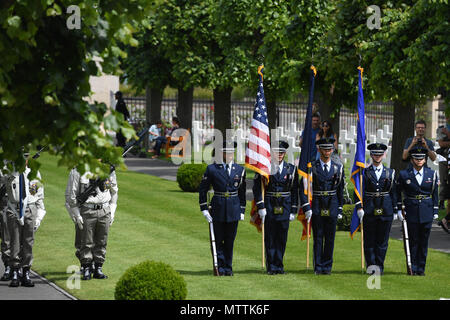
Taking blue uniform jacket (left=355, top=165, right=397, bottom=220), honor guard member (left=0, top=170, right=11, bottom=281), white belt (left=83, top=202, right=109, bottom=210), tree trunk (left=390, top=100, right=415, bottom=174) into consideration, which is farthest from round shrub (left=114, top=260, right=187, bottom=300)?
tree trunk (left=390, top=100, right=415, bottom=174)

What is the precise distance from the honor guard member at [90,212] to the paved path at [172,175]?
6.06m

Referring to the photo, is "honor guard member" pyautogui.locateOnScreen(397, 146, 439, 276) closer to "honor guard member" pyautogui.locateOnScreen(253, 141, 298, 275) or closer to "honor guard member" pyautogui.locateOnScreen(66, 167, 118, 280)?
"honor guard member" pyautogui.locateOnScreen(253, 141, 298, 275)

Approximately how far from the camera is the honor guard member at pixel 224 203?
13.2 m

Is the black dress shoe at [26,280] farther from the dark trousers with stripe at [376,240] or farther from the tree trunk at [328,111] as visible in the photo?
the tree trunk at [328,111]

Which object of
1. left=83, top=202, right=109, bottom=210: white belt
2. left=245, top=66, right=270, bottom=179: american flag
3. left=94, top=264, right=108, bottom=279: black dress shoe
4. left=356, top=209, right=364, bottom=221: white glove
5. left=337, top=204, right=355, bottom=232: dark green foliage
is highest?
left=245, top=66, right=270, bottom=179: american flag

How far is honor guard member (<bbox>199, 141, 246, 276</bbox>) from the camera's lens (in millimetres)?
13172

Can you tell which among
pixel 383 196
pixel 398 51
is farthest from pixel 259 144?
pixel 398 51

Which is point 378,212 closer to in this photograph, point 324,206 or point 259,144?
point 324,206

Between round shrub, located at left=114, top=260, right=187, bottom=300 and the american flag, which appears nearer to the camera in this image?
round shrub, located at left=114, top=260, right=187, bottom=300

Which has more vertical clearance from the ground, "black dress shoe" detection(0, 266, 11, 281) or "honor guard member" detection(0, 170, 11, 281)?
"honor guard member" detection(0, 170, 11, 281)

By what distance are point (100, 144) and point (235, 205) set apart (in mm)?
5747

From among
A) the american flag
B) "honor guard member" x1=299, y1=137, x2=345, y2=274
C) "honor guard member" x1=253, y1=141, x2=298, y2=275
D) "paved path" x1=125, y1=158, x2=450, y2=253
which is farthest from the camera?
"paved path" x1=125, y1=158, x2=450, y2=253

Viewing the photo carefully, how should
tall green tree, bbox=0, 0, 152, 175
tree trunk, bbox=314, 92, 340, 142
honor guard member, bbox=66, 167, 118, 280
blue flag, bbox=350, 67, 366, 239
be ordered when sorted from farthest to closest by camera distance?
tree trunk, bbox=314, 92, 340, 142
blue flag, bbox=350, 67, 366, 239
honor guard member, bbox=66, 167, 118, 280
tall green tree, bbox=0, 0, 152, 175

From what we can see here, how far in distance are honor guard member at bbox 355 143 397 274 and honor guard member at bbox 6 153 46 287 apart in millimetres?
4708
